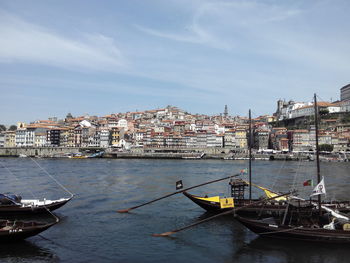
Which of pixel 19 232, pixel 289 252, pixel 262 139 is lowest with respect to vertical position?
pixel 289 252

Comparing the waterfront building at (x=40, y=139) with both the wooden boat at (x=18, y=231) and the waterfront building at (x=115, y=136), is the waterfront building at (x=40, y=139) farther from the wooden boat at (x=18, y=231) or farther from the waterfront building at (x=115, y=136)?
the wooden boat at (x=18, y=231)

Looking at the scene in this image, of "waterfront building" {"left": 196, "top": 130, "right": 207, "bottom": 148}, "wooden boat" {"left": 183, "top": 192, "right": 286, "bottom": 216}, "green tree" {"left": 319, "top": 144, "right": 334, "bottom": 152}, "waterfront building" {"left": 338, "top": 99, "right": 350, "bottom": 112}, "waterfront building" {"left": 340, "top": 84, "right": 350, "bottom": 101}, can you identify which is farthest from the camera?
"waterfront building" {"left": 340, "top": 84, "right": 350, "bottom": 101}

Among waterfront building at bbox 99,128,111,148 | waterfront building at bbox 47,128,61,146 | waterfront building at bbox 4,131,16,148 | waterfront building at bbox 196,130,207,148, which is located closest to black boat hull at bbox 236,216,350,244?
waterfront building at bbox 196,130,207,148

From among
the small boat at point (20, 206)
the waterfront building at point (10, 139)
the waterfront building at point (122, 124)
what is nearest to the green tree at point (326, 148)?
the waterfront building at point (122, 124)

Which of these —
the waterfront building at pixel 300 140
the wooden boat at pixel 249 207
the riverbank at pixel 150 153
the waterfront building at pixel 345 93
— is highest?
the waterfront building at pixel 345 93

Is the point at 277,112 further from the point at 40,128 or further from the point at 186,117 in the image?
the point at 40,128

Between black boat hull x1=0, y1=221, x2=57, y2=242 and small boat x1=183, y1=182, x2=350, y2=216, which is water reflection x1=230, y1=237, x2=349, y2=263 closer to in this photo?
small boat x1=183, y1=182, x2=350, y2=216

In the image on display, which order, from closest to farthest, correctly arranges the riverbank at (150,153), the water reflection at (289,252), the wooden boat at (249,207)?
the water reflection at (289,252), the wooden boat at (249,207), the riverbank at (150,153)

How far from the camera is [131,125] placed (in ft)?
424

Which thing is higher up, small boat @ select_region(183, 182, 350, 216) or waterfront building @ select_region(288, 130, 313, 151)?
waterfront building @ select_region(288, 130, 313, 151)

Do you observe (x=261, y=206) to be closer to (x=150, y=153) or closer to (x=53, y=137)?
(x=150, y=153)

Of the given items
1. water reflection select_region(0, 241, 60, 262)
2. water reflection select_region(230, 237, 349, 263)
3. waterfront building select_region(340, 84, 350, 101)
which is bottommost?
water reflection select_region(230, 237, 349, 263)

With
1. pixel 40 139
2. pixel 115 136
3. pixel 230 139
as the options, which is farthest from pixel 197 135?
pixel 40 139

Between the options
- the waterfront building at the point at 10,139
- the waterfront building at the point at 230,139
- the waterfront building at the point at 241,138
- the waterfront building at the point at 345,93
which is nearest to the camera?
the waterfront building at the point at 241,138
